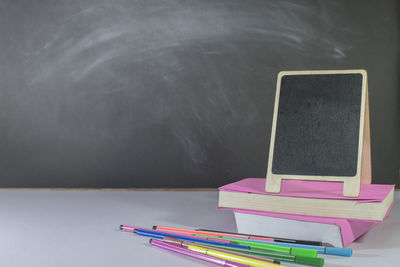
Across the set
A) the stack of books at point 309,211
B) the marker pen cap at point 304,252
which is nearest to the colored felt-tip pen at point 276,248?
the marker pen cap at point 304,252

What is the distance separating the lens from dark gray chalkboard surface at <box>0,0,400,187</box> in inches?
63.5

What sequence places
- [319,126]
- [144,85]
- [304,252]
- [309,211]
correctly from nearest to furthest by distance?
[304,252]
[309,211]
[319,126]
[144,85]

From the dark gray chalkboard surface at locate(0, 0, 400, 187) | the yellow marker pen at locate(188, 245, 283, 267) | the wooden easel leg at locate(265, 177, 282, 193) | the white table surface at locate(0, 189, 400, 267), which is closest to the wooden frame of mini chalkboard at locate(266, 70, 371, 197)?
the wooden easel leg at locate(265, 177, 282, 193)

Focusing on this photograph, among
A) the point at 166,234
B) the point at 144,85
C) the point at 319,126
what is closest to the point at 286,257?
the point at 166,234

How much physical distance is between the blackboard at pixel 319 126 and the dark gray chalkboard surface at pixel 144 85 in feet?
1.74

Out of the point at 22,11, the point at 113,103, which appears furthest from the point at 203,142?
the point at 22,11

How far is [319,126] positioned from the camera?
1.04 m

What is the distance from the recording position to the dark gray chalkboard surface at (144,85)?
5.29 feet

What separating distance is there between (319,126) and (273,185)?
7.3 inches

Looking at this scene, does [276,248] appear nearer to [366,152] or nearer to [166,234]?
[166,234]

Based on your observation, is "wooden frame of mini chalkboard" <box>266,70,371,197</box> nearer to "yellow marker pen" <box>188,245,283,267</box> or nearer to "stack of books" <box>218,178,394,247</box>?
"stack of books" <box>218,178,394,247</box>

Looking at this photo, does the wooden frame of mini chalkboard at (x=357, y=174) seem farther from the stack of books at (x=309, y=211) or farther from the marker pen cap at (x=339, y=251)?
the marker pen cap at (x=339, y=251)

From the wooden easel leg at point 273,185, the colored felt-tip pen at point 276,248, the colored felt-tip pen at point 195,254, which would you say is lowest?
the colored felt-tip pen at point 195,254

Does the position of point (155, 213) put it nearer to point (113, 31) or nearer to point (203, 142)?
point (203, 142)
